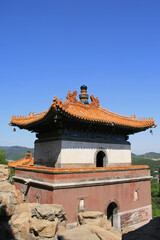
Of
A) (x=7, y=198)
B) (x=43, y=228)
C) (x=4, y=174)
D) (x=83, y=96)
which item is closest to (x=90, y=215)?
(x=43, y=228)

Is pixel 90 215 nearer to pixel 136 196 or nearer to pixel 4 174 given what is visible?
pixel 136 196

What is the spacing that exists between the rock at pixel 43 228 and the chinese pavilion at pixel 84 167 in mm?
1413

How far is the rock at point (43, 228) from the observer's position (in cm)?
860

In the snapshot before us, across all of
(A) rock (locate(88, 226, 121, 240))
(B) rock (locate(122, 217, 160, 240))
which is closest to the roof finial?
(A) rock (locate(88, 226, 121, 240))

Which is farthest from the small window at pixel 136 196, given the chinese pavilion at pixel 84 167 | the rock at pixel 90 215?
the rock at pixel 90 215

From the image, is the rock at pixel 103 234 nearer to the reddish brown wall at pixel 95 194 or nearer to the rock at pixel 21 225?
the reddish brown wall at pixel 95 194

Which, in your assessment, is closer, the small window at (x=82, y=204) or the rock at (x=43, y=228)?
the rock at (x=43, y=228)

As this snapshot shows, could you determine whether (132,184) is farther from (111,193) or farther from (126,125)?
(126,125)

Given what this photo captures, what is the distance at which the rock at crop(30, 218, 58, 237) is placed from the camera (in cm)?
860

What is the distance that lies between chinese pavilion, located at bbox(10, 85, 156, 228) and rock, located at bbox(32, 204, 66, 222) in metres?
0.66

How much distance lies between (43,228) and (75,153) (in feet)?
16.6

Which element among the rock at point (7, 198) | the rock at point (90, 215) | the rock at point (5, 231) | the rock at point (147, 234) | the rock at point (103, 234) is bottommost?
the rock at point (5, 231)

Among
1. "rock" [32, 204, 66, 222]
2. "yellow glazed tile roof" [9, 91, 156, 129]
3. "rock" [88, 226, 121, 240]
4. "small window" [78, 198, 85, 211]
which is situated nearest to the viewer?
"rock" [88, 226, 121, 240]

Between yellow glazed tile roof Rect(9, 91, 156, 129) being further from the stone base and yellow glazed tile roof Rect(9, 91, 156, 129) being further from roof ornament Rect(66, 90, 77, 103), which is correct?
the stone base
